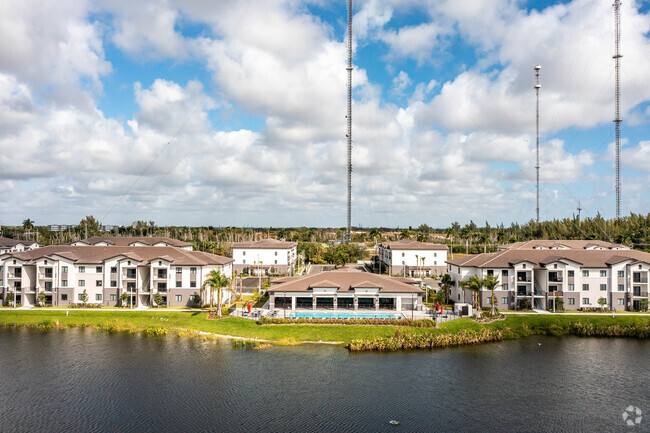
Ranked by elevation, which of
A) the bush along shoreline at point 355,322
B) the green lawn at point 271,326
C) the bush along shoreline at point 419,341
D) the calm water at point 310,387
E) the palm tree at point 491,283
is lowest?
the calm water at point 310,387

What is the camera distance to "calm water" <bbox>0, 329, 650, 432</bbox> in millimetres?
28531

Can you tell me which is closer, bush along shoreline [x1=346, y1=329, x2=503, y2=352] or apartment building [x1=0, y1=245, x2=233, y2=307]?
bush along shoreline [x1=346, y1=329, x2=503, y2=352]

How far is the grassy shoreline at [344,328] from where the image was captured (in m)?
46.5

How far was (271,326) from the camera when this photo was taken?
163 ft

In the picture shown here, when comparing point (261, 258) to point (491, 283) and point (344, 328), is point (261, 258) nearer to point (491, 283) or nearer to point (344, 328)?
point (344, 328)

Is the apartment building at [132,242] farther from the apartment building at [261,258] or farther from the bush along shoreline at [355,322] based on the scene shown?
the bush along shoreline at [355,322]

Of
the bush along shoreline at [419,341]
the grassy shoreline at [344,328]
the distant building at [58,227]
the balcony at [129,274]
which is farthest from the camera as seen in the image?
the distant building at [58,227]

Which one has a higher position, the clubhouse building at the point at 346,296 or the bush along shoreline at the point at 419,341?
the clubhouse building at the point at 346,296

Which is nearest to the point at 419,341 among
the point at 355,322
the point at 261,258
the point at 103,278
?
the point at 355,322

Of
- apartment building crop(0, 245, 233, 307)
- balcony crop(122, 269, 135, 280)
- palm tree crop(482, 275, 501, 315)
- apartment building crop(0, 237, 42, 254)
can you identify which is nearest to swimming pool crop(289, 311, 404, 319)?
palm tree crop(482, 275, 501, 315)

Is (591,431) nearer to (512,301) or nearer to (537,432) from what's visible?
(537,432)

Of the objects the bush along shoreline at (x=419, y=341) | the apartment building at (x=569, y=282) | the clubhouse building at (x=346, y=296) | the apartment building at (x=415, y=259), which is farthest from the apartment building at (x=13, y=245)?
the apartment building at (x=569, y=282)

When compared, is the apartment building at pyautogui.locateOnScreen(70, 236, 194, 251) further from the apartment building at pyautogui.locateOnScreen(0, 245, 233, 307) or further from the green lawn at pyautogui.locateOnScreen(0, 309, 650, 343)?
the green lawn at pyautogui.locateOnScreen(0, 309, 650, 343)

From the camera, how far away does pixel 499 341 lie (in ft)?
158
